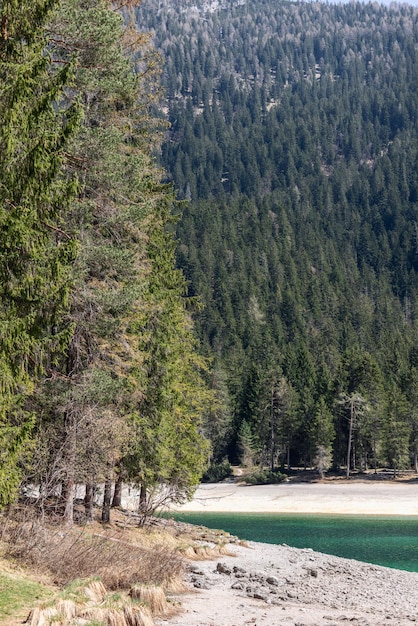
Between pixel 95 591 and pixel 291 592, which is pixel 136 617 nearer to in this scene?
pixel 95 591

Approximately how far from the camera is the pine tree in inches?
410

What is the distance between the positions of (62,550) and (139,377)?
28.9 feet

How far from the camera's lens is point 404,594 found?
64.5ft

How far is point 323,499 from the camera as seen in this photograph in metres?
59.6

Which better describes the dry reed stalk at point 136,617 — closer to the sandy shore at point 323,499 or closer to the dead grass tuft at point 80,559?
the dead grass tuft at point 80,559

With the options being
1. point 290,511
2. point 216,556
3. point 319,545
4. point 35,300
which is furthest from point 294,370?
point 35,300

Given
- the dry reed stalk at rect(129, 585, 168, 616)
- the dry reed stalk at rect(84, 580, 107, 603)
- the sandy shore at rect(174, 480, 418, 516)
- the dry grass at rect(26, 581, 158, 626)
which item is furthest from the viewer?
the sandy shore at rect(174, 480, 418, 516)

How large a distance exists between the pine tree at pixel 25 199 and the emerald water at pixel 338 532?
21495 millimetres

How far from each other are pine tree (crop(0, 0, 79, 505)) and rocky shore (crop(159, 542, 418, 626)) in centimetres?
523

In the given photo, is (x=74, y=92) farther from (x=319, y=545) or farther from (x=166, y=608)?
(x=319, y=545)

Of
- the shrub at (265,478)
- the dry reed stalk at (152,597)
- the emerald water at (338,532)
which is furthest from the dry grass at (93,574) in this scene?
the shrub at (265,478)

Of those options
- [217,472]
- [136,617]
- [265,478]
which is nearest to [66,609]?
[136,617]

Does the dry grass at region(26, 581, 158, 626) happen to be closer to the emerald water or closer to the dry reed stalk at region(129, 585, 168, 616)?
the dry reed stalk at region(129, 585, 168, 616)

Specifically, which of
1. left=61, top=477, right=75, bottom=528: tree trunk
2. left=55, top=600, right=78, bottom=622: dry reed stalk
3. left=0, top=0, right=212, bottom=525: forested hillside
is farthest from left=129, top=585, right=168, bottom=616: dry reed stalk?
left=61, top=477, right=75, bottom=528: tree trunk
